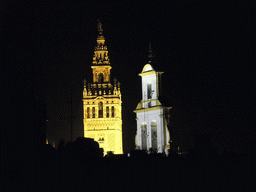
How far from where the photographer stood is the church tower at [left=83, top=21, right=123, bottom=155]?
58469 millimetres

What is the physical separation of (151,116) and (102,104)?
20.6 meters

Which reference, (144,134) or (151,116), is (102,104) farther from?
A: (151,116)

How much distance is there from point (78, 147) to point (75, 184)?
1.31 metres

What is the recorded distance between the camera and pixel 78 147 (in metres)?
17.6

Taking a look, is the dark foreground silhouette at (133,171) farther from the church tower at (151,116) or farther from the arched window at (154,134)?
the arched window at (154,134)

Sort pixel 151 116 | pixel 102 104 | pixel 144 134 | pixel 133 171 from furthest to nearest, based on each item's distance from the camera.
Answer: pixel 102 104, pixel 144 134, pixel 151 116, pixel 133 171

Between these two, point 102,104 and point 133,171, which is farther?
point 102,104

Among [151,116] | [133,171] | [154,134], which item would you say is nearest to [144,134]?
[154,134]

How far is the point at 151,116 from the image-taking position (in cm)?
3969

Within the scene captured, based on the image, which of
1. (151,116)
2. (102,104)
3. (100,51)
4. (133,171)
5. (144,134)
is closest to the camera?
(133,171)

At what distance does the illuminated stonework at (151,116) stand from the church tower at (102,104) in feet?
59.9

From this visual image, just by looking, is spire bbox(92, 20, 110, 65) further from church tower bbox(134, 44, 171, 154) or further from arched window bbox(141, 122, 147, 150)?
arched window bbox(141, 122, 147, 150)

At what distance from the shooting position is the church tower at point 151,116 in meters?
39.2

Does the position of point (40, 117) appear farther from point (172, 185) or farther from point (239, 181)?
point (239, 181)
